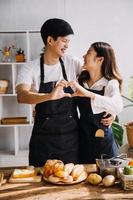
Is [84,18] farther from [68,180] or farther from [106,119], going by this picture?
[68,180]

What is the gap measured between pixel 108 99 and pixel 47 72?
0.54 metres

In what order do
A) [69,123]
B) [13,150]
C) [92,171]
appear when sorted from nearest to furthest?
[92,171]
[69,123]
[13,150]

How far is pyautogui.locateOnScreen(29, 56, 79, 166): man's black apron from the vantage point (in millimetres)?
2488

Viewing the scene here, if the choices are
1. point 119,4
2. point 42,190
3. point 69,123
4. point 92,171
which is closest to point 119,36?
point 119,4

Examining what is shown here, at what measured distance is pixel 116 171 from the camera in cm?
198

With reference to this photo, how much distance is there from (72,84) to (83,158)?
2.09 ft

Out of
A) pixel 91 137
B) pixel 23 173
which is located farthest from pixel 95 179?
pixel 91 137

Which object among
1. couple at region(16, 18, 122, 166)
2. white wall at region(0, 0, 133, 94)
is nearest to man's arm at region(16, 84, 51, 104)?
couple at region(16, 18, 122, 166)

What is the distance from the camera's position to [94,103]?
7.73ft

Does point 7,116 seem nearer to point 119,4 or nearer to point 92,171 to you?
point 119,4

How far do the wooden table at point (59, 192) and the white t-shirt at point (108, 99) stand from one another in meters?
0.62

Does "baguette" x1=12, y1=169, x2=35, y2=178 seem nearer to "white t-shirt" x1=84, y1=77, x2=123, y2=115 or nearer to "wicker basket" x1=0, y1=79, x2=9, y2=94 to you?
"white t-shirt" x1=84, y1=77, x2=123, y2=115

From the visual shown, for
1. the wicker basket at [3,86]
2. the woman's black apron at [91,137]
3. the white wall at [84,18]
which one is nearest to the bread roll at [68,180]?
the woman's black apron at [91,137]

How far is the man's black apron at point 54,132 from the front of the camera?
2.49 m
